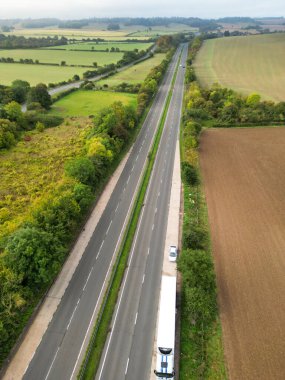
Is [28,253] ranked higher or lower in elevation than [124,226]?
higher

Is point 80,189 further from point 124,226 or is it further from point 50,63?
point 50,63

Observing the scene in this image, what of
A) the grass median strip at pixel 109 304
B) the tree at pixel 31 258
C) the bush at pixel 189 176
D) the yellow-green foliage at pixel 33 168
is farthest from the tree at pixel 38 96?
the tree at pixel 31 258

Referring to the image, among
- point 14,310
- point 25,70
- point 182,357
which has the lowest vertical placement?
point 182,357

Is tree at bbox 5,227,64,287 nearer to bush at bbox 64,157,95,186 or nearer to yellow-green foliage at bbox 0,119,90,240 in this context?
yellow-green foliage at bbox 0,119,90,240

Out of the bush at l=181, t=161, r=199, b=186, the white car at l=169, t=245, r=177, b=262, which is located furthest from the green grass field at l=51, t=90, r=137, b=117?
the white car at l=169, t=245, r=177, b=262

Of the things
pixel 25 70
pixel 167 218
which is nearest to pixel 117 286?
pixel 167 218

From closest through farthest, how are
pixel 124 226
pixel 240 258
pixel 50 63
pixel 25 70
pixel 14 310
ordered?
pixel 14 310 < pixel 240 258 < pixel 124 226 < pixel 25 70 < pixel 50 63
